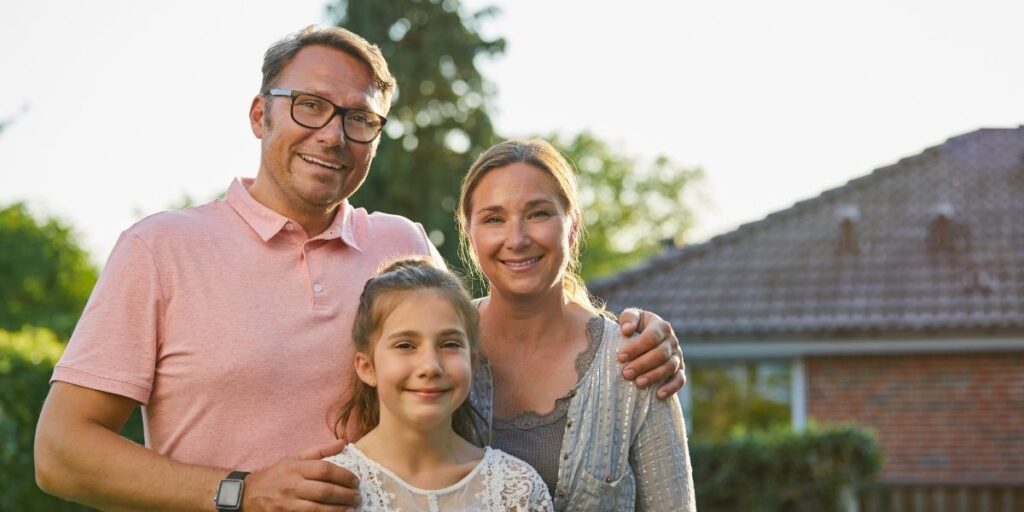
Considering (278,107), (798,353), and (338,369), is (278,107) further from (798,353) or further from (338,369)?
(798,353)

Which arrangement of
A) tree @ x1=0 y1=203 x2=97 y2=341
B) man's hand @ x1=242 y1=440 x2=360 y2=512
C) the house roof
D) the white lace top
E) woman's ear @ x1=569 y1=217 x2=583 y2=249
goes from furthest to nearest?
tree @ x1=0 y1=203 x2=97 y2=341, the house roof, woman's ear @ x1=569 y1=217 x2=583 y2=249, the white lace top, man's hand @ x1=242 y1=440 x2=360 y2=512

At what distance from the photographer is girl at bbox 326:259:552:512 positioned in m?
3.51

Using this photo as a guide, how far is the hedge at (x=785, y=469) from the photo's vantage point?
12781mm

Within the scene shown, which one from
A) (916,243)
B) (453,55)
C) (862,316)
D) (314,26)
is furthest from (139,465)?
(453,55)

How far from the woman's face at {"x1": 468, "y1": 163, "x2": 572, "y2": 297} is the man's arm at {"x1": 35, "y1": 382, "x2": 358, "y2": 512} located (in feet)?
2.39

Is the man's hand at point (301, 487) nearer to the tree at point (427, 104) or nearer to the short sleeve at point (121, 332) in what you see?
the short sleeve at point (121, 332)

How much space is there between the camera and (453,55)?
24.7m

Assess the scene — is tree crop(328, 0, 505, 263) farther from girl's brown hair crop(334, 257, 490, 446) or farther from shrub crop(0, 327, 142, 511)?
girl's brown hair crop(334, 257, 490, 446)

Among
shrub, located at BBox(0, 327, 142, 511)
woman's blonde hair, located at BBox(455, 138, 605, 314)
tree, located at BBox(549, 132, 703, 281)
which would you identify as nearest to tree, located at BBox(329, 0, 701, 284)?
shrub, located at BBox(0, 327, 142, 511)

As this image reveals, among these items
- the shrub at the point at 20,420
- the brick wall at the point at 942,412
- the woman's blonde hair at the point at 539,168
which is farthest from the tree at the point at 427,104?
the woman's blonde hair at the point at 539,168

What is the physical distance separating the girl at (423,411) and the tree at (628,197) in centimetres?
4529

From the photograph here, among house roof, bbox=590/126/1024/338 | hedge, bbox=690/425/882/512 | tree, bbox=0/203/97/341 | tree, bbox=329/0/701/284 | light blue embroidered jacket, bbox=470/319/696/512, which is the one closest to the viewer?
light blue embroidered jacket, bbox=470/319/696/512

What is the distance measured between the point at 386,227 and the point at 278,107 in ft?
1.85

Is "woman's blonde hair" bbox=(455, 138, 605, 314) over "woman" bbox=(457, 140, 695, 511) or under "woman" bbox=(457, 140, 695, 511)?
over
